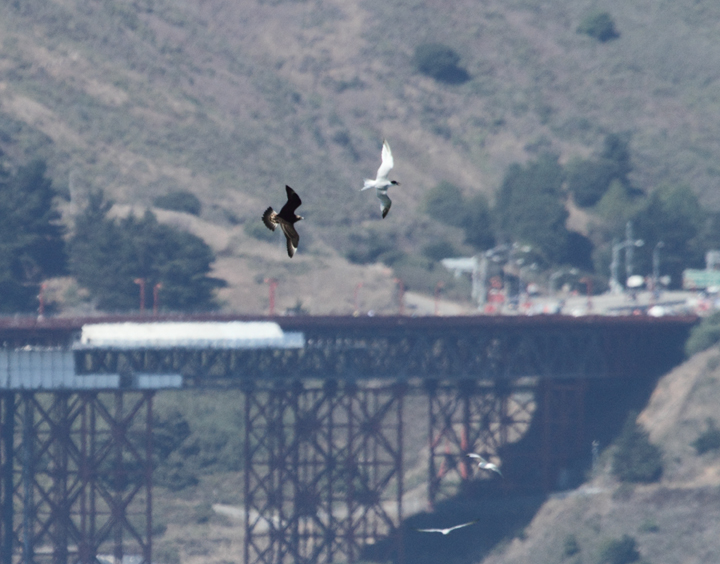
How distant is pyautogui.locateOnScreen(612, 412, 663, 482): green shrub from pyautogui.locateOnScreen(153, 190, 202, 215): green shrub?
73157 millimetres

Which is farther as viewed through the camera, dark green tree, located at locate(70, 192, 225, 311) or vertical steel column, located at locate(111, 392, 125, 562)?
dark green tree, located at locate(70, 192, 225, 311)

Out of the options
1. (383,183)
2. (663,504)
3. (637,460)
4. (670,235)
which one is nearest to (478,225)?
(670,235)

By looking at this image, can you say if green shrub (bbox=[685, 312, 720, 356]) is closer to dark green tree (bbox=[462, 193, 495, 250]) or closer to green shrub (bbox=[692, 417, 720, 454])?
green shrub (bbox=[692, 417, 720, 454])

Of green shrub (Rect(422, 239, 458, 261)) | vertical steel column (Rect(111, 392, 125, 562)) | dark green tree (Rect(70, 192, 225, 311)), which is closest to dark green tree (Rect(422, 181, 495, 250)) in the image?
green shrub (Rect(422, 239, 458, 261))

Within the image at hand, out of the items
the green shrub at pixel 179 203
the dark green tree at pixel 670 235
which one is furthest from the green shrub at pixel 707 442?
the green shrub at pixel 179 203

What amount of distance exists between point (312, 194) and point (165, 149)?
18177 millimetres

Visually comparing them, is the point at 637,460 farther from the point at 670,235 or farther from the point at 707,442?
the point at 670,235

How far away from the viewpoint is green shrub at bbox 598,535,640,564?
347ft

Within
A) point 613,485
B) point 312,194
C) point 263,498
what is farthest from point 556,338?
point 312,194

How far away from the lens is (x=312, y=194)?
192750 mm

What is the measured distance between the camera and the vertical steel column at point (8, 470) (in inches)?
4035

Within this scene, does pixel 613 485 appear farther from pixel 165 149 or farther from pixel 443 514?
pixel 165 149

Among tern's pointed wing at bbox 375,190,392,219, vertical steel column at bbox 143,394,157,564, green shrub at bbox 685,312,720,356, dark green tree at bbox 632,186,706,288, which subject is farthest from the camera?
dark green tree at bbox 632,186,706,288

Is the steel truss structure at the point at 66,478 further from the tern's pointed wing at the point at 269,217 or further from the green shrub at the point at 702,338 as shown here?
the tern's pointed wing at the point at 269,217
